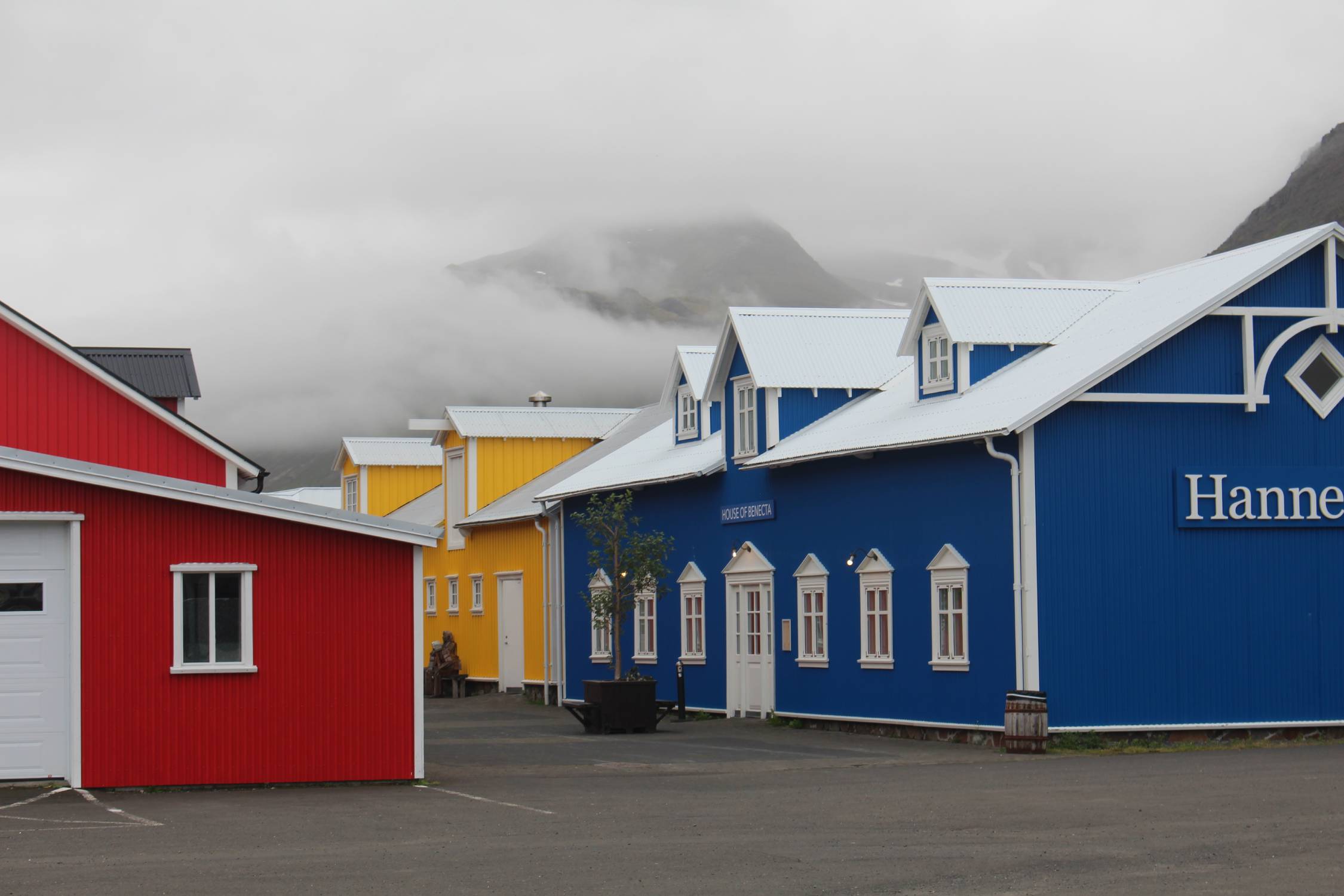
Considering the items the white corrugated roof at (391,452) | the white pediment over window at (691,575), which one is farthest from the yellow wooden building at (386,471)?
the white pediment over window at (691,575)

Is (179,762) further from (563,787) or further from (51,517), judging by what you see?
(563,787)

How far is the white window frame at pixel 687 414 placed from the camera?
114 ft

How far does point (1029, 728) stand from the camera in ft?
72.0

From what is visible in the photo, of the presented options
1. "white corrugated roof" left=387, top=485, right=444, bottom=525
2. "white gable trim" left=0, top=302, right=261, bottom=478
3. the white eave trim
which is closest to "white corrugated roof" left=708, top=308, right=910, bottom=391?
"white gable trim" left=0, top=302, right=261, bottom=478

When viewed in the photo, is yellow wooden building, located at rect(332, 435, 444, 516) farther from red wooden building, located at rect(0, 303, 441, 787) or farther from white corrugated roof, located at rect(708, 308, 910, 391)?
red wooden building, located at rect(0, 303, 441, 787)

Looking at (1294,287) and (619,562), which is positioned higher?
(1294,287)

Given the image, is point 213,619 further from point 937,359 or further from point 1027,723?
point 937,359

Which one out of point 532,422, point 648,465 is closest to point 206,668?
point 648,465

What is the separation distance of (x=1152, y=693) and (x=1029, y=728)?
1.91 m

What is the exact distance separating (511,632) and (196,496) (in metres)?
22.6

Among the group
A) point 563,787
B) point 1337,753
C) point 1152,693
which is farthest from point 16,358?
point 1337,753

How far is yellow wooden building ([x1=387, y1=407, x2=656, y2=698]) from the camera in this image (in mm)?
39875

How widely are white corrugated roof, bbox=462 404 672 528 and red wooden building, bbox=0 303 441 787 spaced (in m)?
20.3

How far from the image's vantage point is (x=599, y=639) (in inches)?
1406
